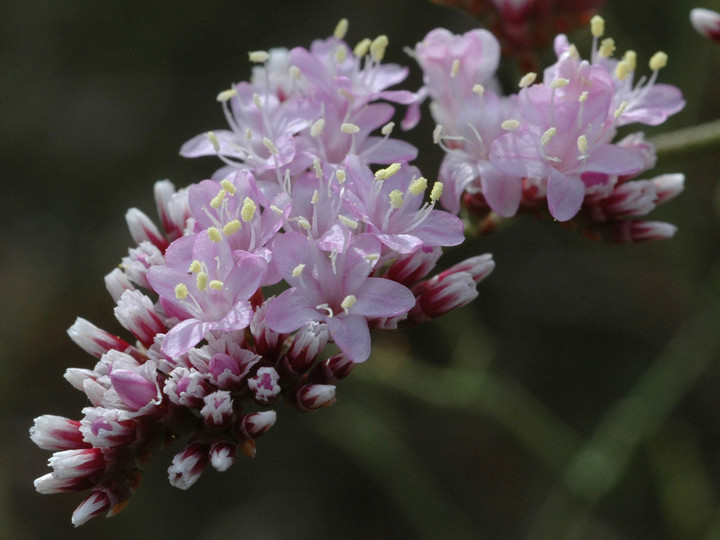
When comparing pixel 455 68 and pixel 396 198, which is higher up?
pixel 455 68

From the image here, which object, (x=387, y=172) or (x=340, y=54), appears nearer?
(x=387, y=172)

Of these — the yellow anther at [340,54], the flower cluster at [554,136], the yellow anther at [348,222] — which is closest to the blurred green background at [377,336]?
the flower cluster at [554,136]

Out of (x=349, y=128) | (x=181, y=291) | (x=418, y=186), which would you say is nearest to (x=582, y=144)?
(x=418, y=186)

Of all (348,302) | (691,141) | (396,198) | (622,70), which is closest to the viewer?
(348,302)

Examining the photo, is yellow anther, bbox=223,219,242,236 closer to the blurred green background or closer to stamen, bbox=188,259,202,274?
stamen, bbox=188,259,202,274

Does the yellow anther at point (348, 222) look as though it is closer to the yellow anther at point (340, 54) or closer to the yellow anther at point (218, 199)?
the yellow anther at point (218, 199)

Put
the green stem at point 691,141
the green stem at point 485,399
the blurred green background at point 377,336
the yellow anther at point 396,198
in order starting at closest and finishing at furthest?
the yellow anther at point 396,198 < the green stem at point 691,141 < the green stem at point 485,399 < the blurred green background at point 377,336

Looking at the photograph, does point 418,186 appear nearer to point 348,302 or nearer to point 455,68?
point 348,302

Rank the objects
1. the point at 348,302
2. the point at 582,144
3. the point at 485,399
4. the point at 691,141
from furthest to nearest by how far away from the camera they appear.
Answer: the point at 485,399, the point at 691,141, the point at 582,144, the point at 348,302
